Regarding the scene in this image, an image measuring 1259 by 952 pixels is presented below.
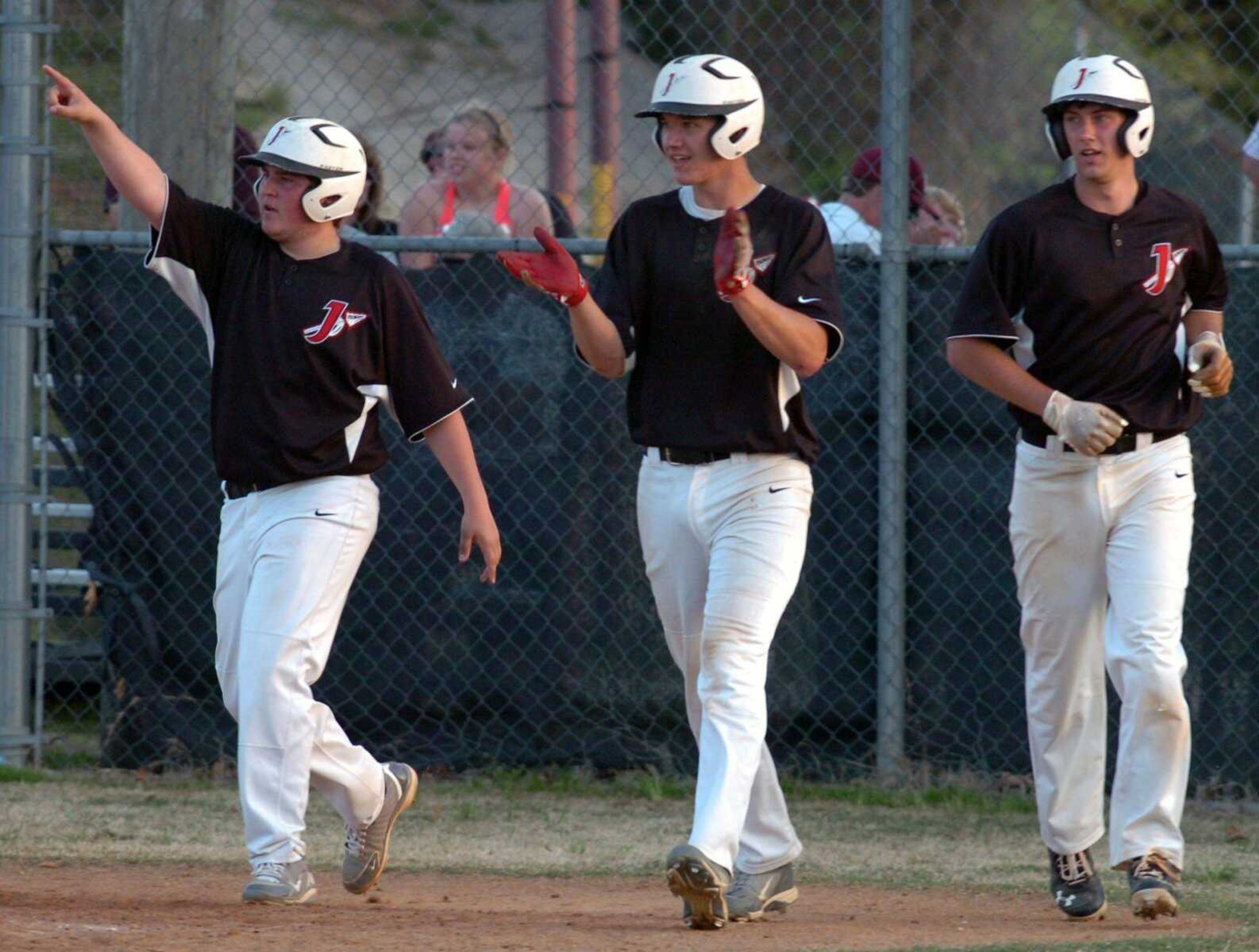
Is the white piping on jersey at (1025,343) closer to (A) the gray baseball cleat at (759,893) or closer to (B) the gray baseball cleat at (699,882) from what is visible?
(A) the gray baseball cleat at (759,893)

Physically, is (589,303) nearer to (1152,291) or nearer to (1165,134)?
(1152,291)

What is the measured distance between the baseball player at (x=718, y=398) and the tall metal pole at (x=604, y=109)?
367cm

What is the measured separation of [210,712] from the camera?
7840 mm

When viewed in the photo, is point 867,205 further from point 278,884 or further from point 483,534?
point 278,884

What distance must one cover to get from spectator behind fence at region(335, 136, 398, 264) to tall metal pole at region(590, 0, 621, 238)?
1045mm

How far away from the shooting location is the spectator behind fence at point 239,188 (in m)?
8.27

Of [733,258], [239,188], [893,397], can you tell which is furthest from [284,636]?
[239,188]

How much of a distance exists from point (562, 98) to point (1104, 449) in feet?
16.7

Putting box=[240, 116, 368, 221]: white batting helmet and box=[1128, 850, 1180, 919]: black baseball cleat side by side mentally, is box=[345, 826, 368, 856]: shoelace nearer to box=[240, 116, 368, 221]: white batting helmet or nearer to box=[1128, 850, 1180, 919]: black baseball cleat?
box=[240, 116, 368, 221]: white batting helmet

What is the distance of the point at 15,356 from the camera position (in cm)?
772

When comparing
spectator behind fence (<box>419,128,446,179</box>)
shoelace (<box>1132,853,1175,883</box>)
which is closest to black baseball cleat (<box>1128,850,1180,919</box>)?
shoelace (<box>1132,853,1175,883</box>)

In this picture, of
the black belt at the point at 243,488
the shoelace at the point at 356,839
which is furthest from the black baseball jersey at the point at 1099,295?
the shoelace at the point at 356,839

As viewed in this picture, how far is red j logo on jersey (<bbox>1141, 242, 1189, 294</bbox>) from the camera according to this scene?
527 centimetres

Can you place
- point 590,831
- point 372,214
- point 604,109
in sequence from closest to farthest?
point 590,831 < point 372,214 < point 604,109
